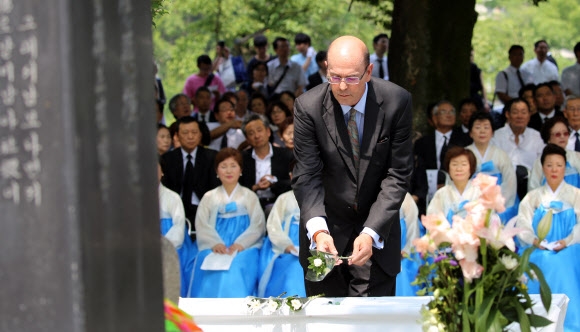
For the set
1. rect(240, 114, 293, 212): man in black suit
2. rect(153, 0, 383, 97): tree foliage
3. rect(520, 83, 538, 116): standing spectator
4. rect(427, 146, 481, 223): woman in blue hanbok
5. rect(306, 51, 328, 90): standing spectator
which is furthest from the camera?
rect(153, 0, 383, 97): tree foliage

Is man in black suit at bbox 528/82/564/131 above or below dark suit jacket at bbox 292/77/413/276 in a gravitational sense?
above

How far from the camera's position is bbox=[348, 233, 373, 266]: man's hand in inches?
149

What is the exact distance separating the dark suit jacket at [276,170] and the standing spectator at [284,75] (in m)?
3.59

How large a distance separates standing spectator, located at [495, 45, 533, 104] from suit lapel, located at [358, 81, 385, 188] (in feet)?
24.7

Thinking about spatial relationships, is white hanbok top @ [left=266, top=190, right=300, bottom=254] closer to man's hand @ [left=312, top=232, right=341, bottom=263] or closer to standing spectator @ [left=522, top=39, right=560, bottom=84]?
man's hand @ [left=312, top=232, right=341, bottom=263]

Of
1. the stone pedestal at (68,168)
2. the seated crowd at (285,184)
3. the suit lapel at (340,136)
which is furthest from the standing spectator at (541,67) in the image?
the stone pedestal at (68,168)

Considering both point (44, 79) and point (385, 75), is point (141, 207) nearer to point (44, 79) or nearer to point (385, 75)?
point (44, 79)

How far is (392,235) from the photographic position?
423 centimetres

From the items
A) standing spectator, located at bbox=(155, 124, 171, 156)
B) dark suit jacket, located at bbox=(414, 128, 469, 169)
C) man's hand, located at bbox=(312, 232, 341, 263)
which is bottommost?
man's hand, located at bbox=(312, 232, 341, 263)

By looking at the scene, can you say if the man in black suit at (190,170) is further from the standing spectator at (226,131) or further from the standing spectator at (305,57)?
the standing spectator at (305,57)

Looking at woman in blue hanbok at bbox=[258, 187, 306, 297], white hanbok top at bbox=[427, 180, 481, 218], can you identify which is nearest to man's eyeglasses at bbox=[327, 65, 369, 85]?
woman in blue hanbok at bbox=[258, 187, 306, 297]

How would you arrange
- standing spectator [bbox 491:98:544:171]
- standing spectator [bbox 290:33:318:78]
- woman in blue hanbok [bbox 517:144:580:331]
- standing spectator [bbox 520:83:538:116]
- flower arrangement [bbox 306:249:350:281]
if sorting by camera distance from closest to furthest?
flower arrangement [bbox 306:249:350:281]
woman in blue hanbok [bbox 517:144:580:331]
standing spectator [bbox 491:98:544:171]
standing spectator [bbox 520:83:538:116]
standing spectator [bbox 290:33:318:78]

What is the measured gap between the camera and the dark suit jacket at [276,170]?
24.5 feet

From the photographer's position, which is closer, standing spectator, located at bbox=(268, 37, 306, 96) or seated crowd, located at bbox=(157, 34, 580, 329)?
seated crowd, located at bbox=(157, 34, 580, 329)
